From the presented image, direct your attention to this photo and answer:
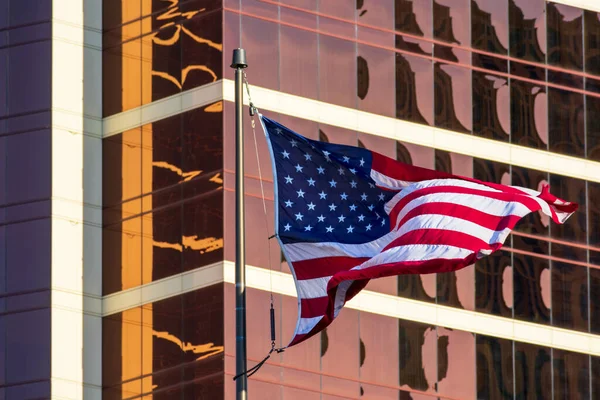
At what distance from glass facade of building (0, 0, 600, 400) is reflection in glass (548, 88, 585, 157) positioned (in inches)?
2.9

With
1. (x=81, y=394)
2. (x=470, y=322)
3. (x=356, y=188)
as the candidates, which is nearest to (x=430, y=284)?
(x=470, y=322)

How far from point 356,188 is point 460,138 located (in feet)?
85.4

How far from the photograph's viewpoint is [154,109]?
58.6 m

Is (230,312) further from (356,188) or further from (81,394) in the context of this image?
(356,188)

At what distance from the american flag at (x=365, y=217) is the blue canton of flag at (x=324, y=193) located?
0.02m

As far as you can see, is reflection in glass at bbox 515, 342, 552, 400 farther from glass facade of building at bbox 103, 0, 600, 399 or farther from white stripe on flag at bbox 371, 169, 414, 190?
white stripe on flag at bbox 371, 169, 414, 190

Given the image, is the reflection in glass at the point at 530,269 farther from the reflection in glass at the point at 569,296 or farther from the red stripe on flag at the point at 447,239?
the red stripe on flag at the point at 447,239

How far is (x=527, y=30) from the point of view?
63094mm

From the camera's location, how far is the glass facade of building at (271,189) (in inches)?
2213
